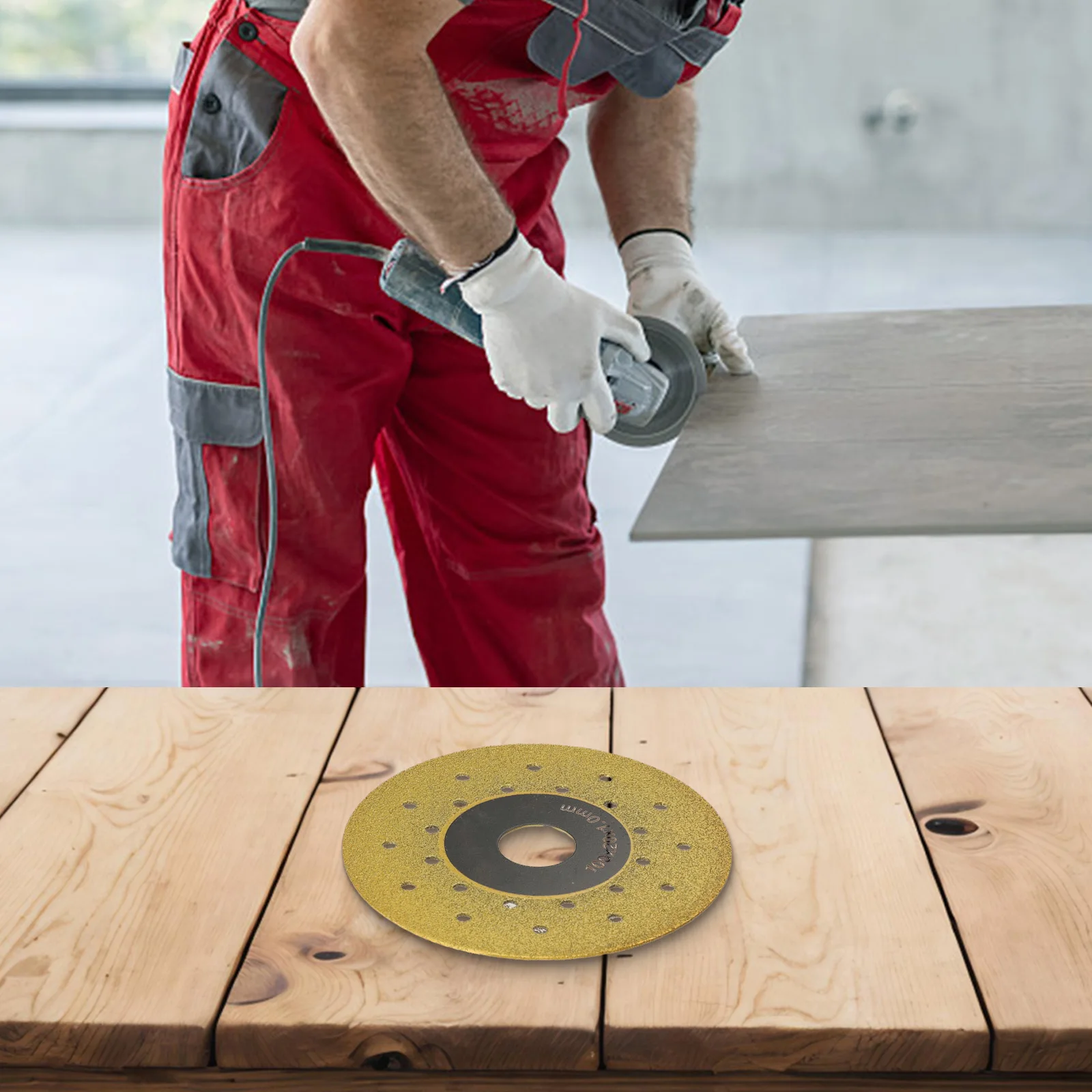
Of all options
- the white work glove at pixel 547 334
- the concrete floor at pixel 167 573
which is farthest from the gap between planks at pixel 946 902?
the concrete floor at pixel 167 573

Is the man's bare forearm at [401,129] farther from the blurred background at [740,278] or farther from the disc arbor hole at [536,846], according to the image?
the blurred background at [740,278]

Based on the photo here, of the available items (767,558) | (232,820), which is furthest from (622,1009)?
(767,558)

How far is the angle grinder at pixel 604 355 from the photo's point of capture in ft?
4.65

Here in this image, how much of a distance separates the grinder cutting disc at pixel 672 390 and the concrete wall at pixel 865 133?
17.8 ft

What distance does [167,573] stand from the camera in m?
3.02

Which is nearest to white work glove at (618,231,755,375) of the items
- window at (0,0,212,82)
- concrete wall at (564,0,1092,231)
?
concrete wall at (564,0,1092,231)

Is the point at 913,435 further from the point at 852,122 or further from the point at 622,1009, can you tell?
the point at 852,122

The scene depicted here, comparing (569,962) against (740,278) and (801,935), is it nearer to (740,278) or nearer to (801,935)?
(801,935)

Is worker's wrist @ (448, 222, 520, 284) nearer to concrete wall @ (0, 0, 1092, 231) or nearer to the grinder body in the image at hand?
the grinder body

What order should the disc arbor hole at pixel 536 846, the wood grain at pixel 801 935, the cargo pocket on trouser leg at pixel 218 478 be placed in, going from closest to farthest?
the wood grain at pixel 801 935, the disc arbor hole at pixel 536 846, the cargo pocket on trouser leg at pixel 218 478

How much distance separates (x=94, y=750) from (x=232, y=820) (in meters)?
0.21

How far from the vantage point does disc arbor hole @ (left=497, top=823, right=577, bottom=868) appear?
110 cm

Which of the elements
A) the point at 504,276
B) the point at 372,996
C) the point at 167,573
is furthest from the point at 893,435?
the point at 167,573

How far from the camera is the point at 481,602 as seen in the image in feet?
5.96
